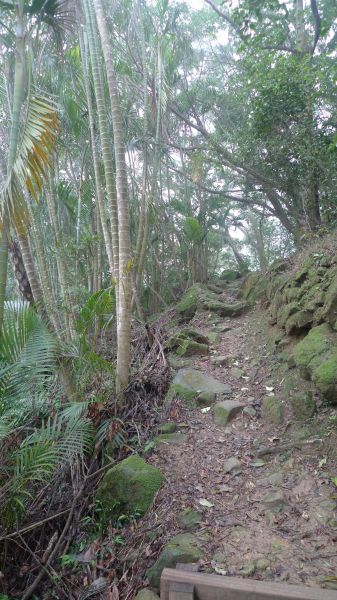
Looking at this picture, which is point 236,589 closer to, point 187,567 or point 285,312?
point 187,567

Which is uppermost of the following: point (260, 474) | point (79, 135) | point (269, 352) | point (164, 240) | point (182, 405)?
point (79, 135)

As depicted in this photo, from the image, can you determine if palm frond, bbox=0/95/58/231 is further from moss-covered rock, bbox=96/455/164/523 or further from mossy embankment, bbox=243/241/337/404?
mossy embankment, bbox=243/241/337/404

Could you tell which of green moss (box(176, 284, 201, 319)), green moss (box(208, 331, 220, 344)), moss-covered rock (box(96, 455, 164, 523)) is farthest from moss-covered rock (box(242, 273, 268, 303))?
moss-covered rock (box(96, 455, 164, 523))

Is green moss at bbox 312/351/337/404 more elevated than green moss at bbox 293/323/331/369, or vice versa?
green moss at bbox 293/323/331/369

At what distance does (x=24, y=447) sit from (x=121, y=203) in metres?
2.40

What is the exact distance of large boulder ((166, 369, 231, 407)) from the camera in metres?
4.52

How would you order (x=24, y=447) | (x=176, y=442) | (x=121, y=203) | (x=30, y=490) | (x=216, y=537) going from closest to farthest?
(x=216, y=537) < (x=24, y=447) < (x=30, y=490) < (x=176, y=442) < (x=121, y=203)

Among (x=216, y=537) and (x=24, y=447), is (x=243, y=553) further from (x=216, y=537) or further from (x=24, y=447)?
(x=24, y=447)

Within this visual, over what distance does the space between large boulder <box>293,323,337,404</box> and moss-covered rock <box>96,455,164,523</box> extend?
5.07 ft

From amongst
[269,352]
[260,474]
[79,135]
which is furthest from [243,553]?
[79,135]

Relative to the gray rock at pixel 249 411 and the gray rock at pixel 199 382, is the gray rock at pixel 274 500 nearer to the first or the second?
the gray rock at pixel 249 411

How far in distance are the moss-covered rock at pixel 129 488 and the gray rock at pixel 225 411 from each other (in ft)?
3.15

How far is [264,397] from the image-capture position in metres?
4.25

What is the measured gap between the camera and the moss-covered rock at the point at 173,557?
102 inches
